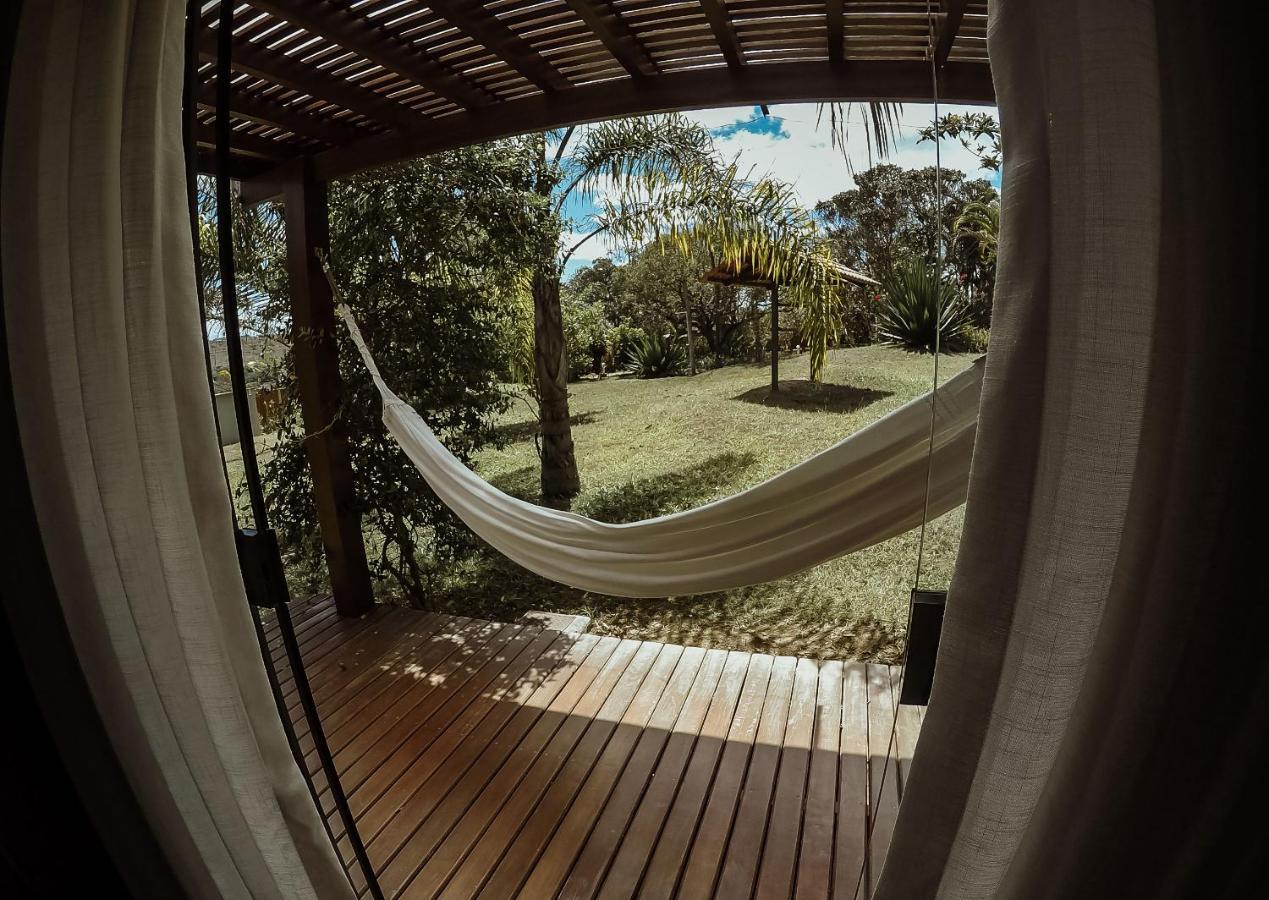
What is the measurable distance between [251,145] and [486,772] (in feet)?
6.49

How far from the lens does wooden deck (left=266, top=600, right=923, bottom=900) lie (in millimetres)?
1335

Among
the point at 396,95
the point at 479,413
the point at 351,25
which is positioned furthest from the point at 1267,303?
the point at 479,413

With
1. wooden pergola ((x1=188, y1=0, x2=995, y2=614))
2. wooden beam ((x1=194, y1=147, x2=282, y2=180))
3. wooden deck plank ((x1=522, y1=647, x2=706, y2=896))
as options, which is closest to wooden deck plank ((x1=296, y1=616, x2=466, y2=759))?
wooden deck plank ((x1=522, y1=647, x2=706, y2=896))

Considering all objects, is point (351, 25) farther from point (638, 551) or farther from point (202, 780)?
point (202, 780)

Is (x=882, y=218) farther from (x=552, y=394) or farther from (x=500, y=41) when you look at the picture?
(x=500, y=41)

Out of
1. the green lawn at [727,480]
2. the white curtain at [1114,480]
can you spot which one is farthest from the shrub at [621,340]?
the white curtain at [1114,480]

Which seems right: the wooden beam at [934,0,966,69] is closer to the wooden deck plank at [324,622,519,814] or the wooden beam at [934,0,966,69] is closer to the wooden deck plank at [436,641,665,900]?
the wooden deck plank at [436,641,665,900]

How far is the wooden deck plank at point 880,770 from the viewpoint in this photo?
135 cm

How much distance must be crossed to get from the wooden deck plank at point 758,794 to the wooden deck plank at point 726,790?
0.05 ft

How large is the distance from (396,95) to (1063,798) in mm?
2080

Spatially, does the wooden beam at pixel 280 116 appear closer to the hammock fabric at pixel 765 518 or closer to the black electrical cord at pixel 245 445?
the hammock fabric at pixel 765 518

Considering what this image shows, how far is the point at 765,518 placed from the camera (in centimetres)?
138

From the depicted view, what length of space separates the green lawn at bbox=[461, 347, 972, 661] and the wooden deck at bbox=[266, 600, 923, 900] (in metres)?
1.13

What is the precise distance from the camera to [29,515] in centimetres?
77
